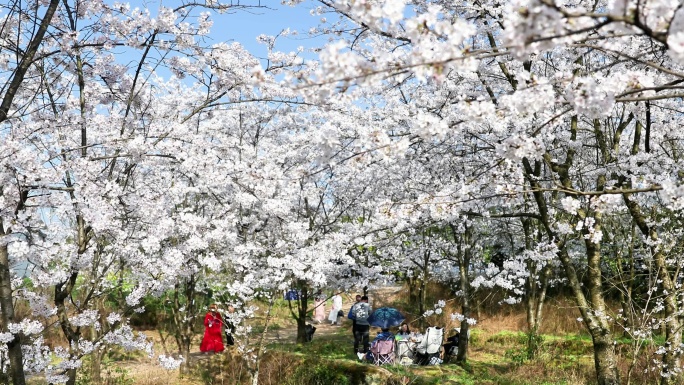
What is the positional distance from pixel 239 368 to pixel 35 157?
652 cm

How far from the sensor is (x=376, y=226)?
9406 mm

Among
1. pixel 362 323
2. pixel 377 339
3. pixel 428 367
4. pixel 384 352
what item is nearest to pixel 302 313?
pixel 362 323

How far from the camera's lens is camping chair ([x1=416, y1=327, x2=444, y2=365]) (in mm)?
10023

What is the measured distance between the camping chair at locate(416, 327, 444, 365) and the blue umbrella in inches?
39.1

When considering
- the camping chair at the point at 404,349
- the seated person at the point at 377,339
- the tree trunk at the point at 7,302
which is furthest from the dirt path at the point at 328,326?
the tree trunk at the point at 7,302

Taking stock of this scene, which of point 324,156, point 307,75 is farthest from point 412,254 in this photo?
point 307,75

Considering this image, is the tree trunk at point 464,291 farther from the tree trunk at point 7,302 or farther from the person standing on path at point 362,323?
the tree trunk at point 7,302

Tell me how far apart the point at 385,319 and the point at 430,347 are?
1.27m

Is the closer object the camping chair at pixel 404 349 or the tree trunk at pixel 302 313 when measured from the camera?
the camping chair at pixel 404 349

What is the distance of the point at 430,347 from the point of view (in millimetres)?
10102

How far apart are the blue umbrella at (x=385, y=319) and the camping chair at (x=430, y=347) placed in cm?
99

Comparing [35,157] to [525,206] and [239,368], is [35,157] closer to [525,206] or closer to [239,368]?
[239,368]

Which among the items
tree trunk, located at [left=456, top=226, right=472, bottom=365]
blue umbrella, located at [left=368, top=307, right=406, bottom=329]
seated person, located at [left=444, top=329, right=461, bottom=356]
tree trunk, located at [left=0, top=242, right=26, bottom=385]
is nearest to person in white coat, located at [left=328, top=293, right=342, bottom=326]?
blue umbrella, located at [left=368, top=307, right=406, bottom=329]

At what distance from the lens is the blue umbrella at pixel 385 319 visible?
35.9ft
